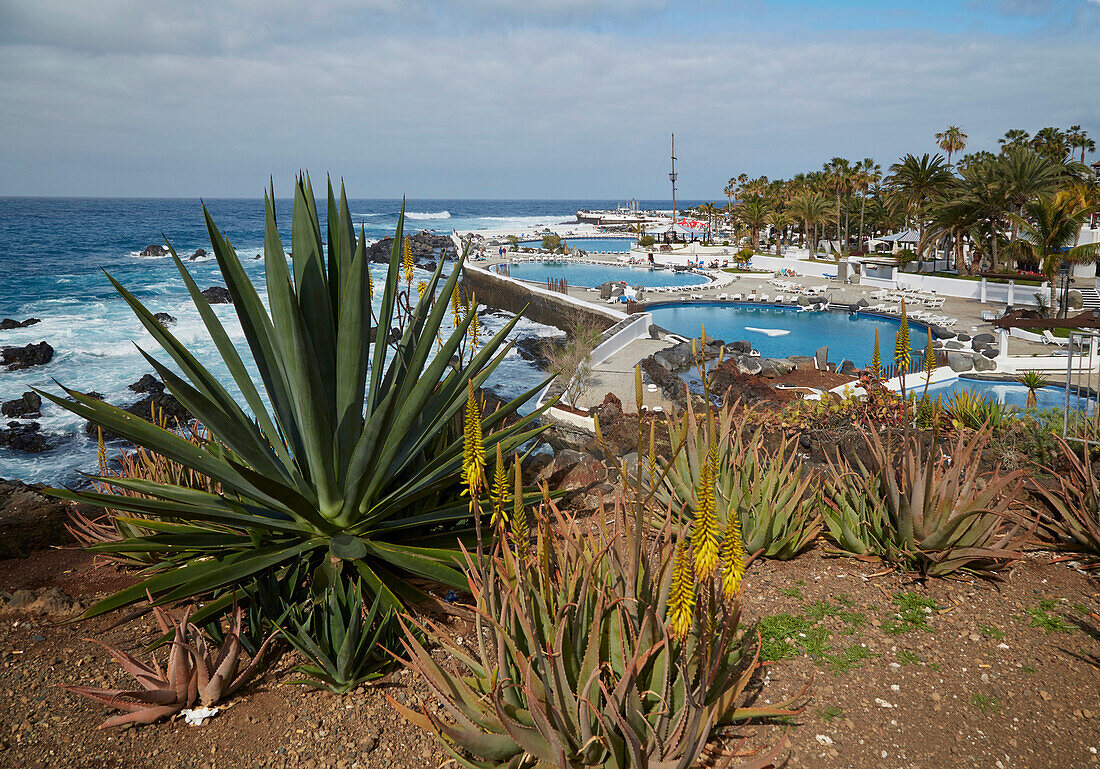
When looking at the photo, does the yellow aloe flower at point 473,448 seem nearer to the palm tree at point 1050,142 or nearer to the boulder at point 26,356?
the boulder at point 26,356

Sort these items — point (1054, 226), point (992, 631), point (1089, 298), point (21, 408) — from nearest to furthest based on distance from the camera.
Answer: point (992, 631), point (21, 408), point (1089, 298), point (1054, 226)

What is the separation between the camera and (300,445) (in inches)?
136

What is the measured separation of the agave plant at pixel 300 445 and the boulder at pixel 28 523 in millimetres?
1271

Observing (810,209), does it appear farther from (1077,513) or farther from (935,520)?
(935,520)

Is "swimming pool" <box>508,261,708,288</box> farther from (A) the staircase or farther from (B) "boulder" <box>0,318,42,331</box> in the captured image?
(B) "boulder" <box>0,318,42,331</box>

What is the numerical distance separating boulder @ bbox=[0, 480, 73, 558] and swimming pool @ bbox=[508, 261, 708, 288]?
36479mm

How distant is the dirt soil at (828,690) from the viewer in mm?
2406

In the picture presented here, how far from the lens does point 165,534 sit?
307 centimetres

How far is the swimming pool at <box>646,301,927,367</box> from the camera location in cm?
2284

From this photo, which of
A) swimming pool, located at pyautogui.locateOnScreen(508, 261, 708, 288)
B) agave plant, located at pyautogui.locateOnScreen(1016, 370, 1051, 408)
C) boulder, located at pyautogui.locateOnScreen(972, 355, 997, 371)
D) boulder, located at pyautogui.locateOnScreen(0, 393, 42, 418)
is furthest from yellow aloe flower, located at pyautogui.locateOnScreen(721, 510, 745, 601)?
swimming pool, located at pyautogui.locateOnScreen(508, 261, 708, 288)

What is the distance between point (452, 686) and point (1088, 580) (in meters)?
3.51

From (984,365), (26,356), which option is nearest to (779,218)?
(984,365)

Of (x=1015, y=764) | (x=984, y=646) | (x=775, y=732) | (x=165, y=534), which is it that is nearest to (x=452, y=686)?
(x=775, y=732)

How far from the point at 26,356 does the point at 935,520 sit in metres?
29.1
